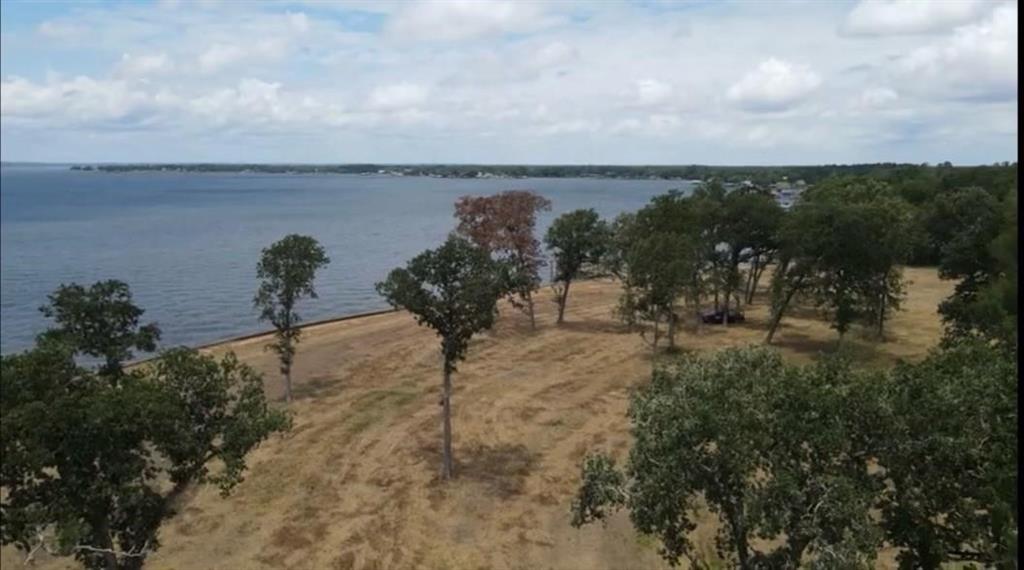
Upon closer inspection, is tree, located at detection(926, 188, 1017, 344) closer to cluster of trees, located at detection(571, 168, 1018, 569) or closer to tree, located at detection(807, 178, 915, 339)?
tree, located at detection(807, 178, 915, 339)

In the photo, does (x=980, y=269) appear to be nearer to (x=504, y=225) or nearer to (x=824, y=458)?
(x=504, y=225)

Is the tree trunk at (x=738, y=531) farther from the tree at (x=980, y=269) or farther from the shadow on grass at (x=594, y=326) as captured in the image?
the shadow on grass at (x=594, y=326)

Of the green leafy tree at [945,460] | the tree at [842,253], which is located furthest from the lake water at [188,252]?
the green leafy tree at [945,460]

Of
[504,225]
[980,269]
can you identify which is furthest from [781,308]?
[504,225]

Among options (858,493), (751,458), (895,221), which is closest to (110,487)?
(751,458)

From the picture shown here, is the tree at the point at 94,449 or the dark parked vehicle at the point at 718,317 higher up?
the tree at the point at 94,449

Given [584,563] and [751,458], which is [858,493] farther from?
[584,563]
